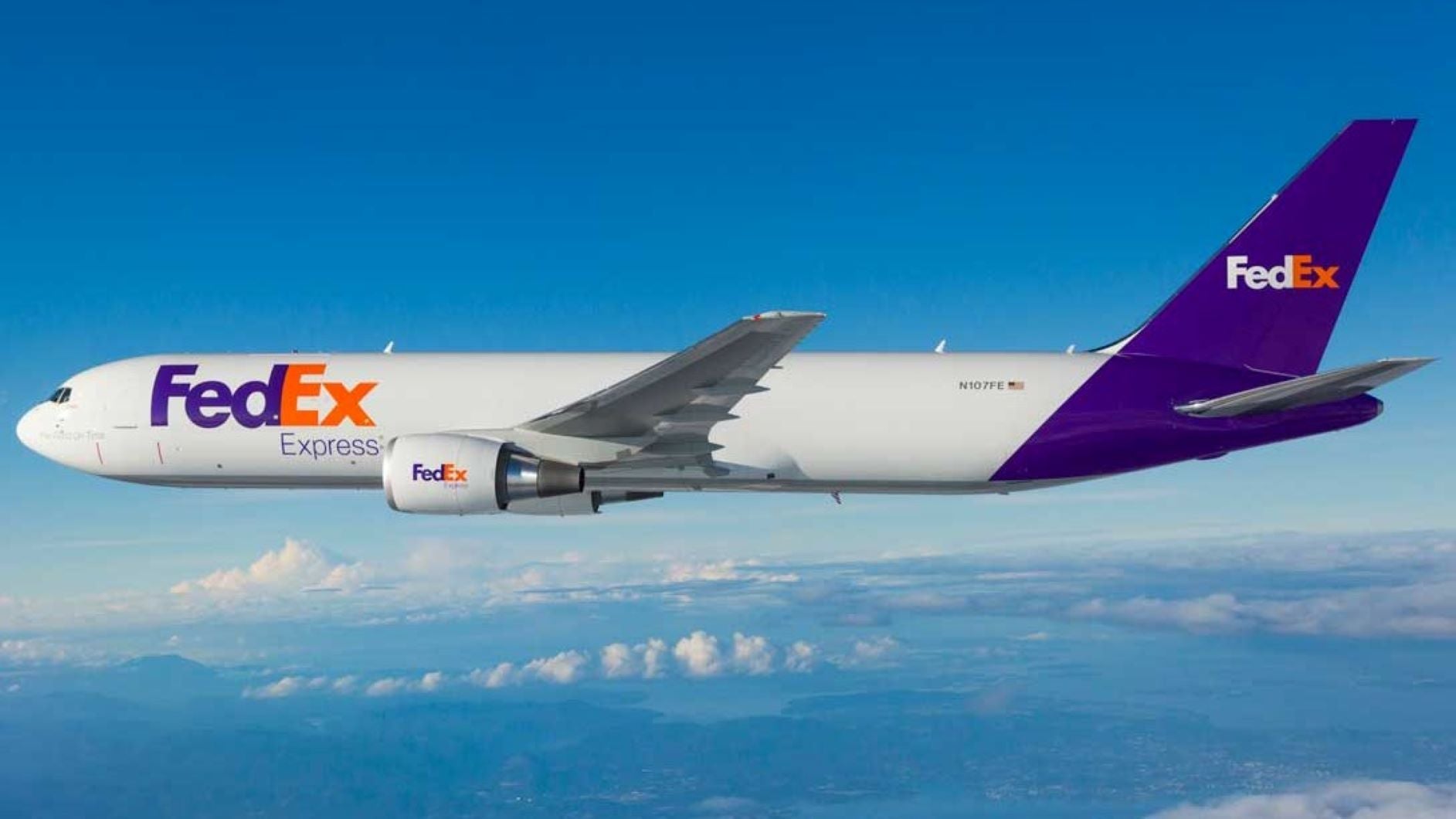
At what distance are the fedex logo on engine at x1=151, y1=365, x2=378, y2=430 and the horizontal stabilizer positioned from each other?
17.0 meters

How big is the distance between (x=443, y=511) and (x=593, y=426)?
10.5ft

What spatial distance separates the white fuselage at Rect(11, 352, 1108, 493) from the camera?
2564 centimetres

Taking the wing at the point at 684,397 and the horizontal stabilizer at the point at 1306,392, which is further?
the horizontal stabilizer at the point at 1306,392

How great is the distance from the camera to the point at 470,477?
23.1 meters

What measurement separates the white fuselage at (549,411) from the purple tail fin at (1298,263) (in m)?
2.70

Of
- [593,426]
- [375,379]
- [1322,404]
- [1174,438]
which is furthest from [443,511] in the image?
[1322,404]

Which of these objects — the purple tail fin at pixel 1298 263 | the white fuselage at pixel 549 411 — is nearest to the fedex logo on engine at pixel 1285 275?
the purple tail fin at pixel 1298 263

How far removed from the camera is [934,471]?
25734mm

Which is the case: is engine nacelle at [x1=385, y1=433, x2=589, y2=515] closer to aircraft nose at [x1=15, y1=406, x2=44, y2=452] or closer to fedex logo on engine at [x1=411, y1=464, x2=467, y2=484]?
fedex logo on engine at [x1=411, y1=464, x2=467, y2=484]

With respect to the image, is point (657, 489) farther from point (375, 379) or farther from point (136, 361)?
point (136, 361)

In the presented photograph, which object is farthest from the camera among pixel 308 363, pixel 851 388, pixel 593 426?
pixel 308 363

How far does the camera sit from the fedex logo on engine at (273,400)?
89.0 ft

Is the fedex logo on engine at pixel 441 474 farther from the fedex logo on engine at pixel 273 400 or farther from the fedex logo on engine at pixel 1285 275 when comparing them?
the fedex logo on engine at pixel 1285 275

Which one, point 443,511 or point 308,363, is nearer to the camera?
point 443,511
